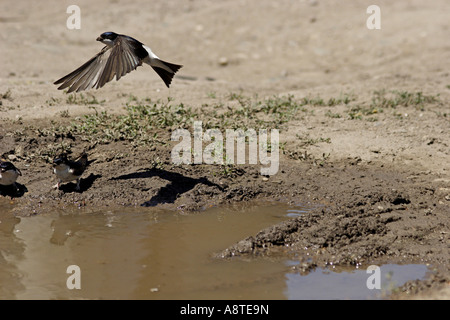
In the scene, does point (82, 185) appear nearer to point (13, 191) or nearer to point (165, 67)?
point (13, 191)

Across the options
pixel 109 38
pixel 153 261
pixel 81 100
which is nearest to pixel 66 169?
pixel 109 38

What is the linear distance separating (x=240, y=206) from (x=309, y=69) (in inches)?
250

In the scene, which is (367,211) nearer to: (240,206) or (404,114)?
(240,206)

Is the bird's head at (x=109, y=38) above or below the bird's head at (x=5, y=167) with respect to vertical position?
above

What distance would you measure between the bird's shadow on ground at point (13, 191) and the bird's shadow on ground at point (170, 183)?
100 cm

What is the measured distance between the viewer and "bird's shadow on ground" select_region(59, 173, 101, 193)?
6.49 meters

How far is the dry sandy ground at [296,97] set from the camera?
5660 millimetres

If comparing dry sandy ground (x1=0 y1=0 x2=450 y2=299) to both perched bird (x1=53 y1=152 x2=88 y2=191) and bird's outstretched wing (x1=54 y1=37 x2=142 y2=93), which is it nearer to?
perched bird (x1=53 y1=152 x2=88 y2=191)

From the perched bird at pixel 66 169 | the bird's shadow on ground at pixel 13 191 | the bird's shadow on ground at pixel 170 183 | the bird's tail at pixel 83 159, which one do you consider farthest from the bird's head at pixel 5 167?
the bird's shadow on ground at pixel 170 183

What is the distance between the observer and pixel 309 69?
39.4 ft

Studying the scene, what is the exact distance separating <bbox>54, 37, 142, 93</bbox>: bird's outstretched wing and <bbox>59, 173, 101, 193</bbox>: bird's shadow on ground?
3.28 ft

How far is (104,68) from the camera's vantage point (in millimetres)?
6203

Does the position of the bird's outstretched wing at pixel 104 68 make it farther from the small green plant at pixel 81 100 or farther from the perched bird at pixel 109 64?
the small green plant at pixel 81 100

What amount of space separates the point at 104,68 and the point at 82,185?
1309 mm
